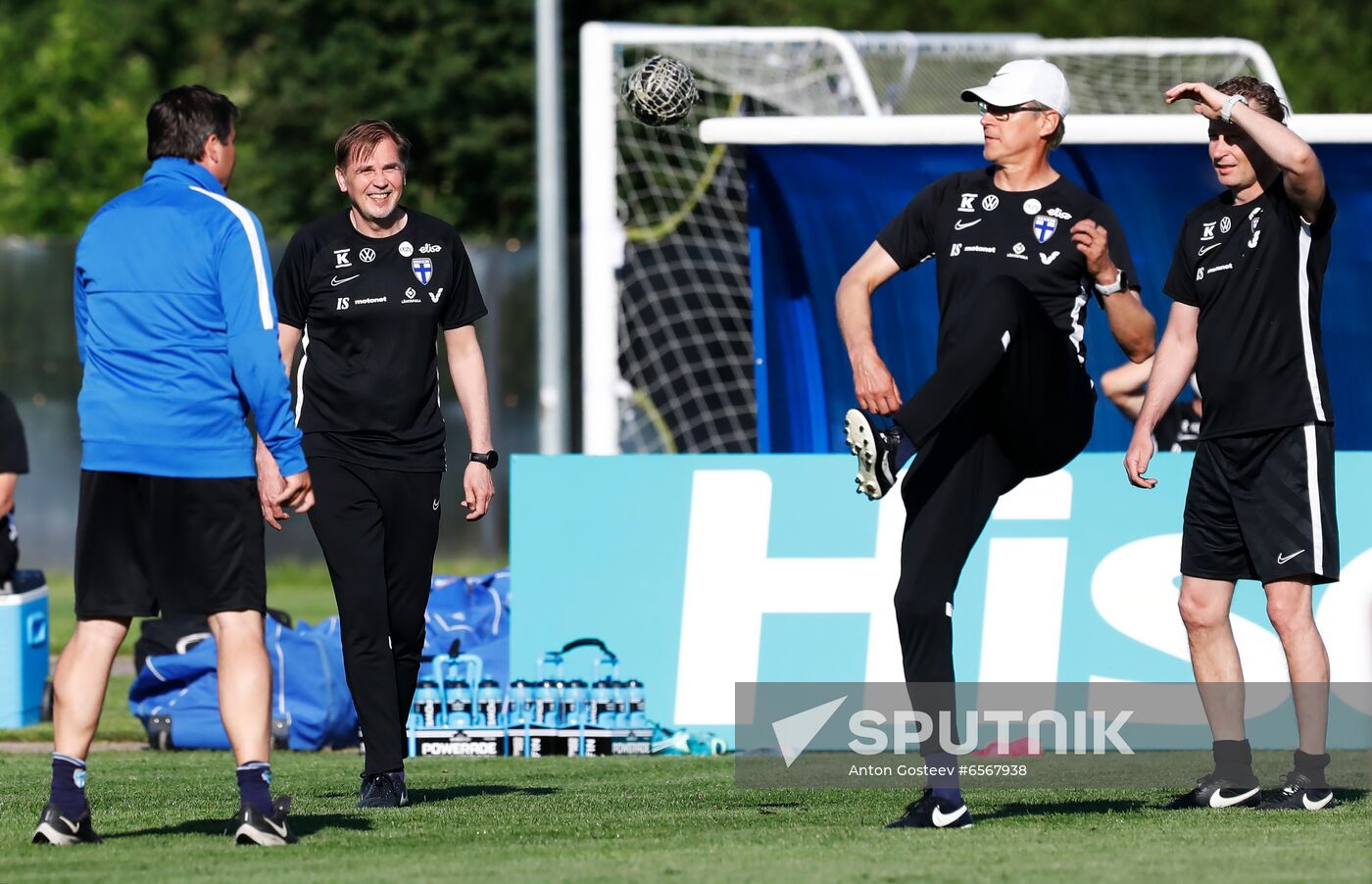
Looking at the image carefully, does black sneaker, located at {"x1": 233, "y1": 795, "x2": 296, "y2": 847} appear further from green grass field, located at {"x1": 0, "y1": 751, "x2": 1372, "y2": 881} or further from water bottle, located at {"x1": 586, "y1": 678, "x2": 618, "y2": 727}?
water bottle, located at {"x1": 586, "y1": 678, "x2": 618, "y2": 727}

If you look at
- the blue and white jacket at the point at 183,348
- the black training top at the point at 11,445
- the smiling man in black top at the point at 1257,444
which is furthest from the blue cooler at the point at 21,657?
the smiling man in black top at the point at 1257,444

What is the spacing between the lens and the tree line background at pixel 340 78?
2955 cm

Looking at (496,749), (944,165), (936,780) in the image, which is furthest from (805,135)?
(936,780)

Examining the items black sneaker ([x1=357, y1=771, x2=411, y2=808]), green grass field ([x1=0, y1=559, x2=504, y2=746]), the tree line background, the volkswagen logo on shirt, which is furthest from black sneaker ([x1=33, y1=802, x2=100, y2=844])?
the tree line background

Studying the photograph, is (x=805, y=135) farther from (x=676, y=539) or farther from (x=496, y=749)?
(x=496, y=749)

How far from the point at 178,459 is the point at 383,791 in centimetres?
167

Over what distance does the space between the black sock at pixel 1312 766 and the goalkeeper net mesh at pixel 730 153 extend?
744cm

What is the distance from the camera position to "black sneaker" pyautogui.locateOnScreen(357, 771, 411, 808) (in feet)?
21.5

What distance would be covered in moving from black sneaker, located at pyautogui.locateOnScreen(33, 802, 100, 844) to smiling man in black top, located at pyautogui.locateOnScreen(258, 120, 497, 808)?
3.99 feet

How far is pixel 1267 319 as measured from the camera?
6.44 m

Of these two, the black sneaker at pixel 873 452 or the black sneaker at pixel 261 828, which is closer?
the black sneaker at pixel 261 828

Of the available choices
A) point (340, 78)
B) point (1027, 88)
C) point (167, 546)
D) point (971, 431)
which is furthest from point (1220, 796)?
point (340, 78)

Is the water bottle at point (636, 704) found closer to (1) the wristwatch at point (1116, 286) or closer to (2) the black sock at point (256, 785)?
(2) the black sock at point (256, 785)

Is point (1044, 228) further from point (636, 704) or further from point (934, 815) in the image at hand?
point (636, 704)
